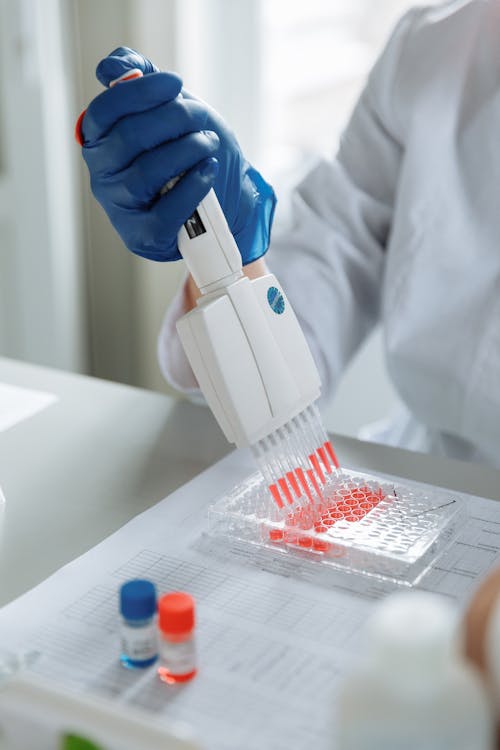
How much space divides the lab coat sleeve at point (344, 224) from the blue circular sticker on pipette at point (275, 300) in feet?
1.01

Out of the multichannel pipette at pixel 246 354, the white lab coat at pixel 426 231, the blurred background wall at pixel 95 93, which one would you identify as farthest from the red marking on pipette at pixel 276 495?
the blurred background wall at pixel 95 93

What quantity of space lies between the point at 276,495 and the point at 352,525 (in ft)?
0.18

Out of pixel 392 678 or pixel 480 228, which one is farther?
pixel 480 228

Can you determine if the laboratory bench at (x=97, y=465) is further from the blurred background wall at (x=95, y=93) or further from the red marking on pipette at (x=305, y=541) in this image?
the blurred background wall at (x=95, y=93)

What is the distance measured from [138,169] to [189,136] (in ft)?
0.13

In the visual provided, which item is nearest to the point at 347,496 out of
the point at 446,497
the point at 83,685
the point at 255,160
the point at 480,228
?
the point at 446,497

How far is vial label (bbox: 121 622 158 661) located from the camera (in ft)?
1.49

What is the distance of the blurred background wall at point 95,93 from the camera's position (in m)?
1.53

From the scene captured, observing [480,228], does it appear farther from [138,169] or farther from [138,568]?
[138,568]

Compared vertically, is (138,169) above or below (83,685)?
above

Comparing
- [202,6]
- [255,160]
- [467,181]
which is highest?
[202,6]

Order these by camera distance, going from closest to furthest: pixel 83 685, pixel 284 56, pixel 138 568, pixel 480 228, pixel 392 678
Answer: pixel 392 678
pixel 83 685
pixel 138 568
pixel 480 228
pixel 284 56

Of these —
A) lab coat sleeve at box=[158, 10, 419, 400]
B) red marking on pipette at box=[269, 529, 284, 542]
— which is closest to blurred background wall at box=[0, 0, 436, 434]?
lab coat sleeve at box=[158, 10, 419, 400]

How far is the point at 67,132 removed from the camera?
1.61 metres
